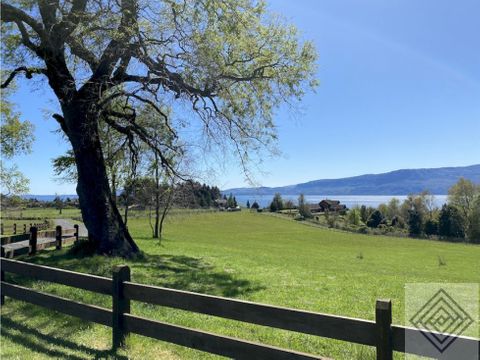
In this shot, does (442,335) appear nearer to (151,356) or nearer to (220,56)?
(151,356)

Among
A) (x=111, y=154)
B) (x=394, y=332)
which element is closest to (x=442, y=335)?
(x=394, y=332)

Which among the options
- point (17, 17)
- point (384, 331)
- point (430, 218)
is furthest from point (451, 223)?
point (384, 331)

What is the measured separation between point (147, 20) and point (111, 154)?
28.0 feet

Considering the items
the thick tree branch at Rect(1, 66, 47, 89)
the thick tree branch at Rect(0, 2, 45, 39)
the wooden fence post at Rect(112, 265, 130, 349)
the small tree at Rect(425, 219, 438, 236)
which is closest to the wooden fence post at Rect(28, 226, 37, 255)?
the thick tree branch at Rect(1, 66, 47, 89)

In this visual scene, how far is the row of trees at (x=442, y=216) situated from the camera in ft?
272

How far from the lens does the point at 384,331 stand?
394 centimetres

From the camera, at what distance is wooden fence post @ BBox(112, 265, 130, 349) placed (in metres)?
5.95

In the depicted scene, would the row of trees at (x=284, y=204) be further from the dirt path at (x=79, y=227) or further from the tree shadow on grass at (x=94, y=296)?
the tree shadow on grass at (x=94, y=296)

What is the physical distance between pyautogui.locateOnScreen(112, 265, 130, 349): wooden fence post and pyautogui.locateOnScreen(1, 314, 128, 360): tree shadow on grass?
0.21 m

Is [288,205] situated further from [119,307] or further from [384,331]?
[384,331]

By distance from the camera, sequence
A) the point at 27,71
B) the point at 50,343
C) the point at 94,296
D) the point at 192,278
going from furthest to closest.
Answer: the point at 27,71 → the point at 192,278 → the point at 94,296 → the point at 50,343

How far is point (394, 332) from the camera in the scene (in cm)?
395

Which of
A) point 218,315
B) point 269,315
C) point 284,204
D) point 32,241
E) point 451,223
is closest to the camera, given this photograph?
point 269,315

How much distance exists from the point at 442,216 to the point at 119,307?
314ft
